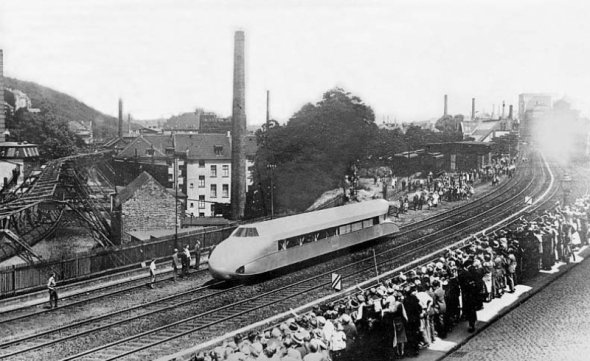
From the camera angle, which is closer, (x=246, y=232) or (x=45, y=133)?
(x=246, y=232)

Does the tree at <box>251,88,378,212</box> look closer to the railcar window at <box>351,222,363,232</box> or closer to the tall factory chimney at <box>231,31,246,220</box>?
the tall factory chimney at <box>231,31,246,220</box>

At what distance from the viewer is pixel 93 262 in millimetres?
25719

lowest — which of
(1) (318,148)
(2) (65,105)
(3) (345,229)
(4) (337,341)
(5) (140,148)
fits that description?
(3) (345,229)

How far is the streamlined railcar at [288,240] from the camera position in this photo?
69.1 ft

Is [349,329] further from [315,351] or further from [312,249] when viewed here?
[312,249]

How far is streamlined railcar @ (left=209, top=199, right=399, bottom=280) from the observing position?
69.1 ft

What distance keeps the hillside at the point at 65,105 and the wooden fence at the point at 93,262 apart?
54.2 meters

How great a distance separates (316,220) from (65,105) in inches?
2855

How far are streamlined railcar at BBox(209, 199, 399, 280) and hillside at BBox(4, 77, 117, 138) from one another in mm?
60898

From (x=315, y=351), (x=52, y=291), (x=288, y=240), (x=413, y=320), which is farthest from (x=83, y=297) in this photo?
(x=315, y=351)

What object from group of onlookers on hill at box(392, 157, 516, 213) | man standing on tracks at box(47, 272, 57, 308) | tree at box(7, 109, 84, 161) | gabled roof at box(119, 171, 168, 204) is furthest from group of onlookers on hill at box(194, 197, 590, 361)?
tree at box(7, 109, 84, 161)

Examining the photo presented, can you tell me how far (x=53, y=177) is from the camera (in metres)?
36.6

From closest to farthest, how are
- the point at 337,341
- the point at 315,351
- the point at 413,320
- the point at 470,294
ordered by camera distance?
1. the point at 315,351
2. the point at 337,341
3. the point at 413,320
4. the point at 470,294

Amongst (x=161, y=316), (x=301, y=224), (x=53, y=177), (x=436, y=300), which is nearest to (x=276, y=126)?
(x=53, y=177)
